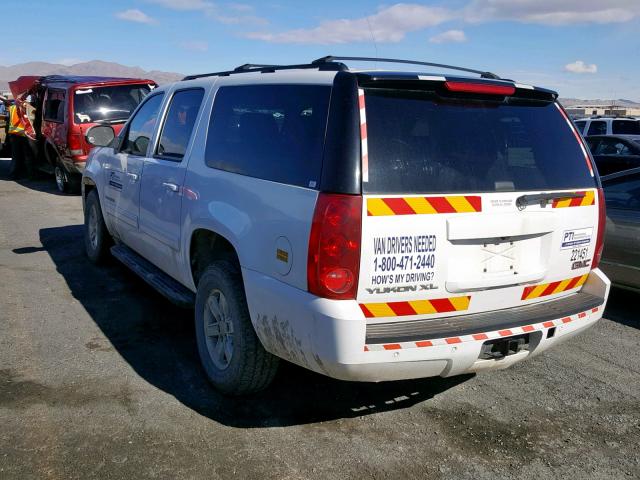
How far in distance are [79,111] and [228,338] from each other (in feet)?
30.5

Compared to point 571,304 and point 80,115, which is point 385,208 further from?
point 80,115

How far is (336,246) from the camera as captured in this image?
276 cm

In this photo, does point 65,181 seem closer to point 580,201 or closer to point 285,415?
point 285,415

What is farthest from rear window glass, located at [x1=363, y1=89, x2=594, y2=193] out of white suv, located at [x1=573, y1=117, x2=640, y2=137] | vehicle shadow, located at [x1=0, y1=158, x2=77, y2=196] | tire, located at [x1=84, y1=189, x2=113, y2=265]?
white suv, located at [x1=573, y1=117, x2=640, y2=137]

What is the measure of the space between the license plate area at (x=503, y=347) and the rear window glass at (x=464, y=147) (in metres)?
0.77

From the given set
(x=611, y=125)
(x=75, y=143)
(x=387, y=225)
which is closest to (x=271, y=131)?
(x=387, y=225)

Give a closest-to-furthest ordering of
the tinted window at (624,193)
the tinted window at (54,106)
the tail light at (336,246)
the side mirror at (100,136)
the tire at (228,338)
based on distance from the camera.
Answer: the tail light at (336,246), the tire at (228,338), the tinted window at (624,193), the side mirror at (100,136), the tinted window at (54,106)

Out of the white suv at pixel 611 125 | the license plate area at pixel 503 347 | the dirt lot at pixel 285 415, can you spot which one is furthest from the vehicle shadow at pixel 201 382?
the white suv at pixel 611 125

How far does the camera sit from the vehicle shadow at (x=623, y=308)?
5.33 metres

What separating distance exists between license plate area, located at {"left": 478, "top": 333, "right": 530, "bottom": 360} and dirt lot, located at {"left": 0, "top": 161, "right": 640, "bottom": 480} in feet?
1.64

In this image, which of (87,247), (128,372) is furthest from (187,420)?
(87,247)

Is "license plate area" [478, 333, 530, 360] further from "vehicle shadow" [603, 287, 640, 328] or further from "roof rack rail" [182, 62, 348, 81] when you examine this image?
"vehicle shadow" [603, 287, 640, 328]

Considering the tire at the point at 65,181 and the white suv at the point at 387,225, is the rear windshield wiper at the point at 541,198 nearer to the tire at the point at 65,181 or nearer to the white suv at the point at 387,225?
the white suv at the point at 387,225

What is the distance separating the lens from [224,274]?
3.54m
